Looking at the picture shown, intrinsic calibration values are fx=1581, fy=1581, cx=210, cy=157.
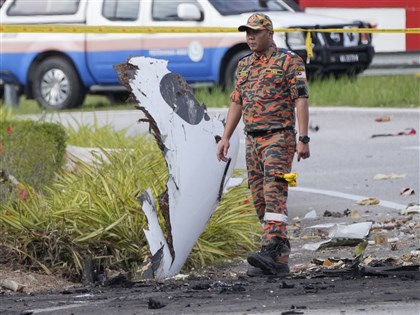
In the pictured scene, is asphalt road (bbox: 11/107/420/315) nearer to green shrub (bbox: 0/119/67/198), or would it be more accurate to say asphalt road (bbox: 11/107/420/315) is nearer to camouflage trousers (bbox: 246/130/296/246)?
camouflage trousers (bbox: 246/130/296/246)

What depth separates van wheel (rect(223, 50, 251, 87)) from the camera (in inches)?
821

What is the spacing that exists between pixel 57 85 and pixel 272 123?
13.5 m

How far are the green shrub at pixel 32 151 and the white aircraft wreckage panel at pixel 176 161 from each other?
241 cm

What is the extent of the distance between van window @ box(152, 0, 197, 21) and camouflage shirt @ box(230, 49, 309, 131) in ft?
39.8

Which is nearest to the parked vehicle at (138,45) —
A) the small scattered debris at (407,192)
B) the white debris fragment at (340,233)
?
the small scattered debris at (407,192)

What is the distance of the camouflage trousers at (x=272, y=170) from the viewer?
9023mm

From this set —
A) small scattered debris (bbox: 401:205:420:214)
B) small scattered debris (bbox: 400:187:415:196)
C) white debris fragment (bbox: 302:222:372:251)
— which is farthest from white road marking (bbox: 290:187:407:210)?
white debris fragment (bbox: 302:222:372:251)

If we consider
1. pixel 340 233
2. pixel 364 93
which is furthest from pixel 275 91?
pixel 364 93

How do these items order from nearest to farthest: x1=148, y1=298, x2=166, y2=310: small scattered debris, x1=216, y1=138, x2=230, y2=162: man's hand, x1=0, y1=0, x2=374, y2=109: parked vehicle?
x1=148, y1=298, x2=166, y2=310: small scattered debris → x1=216, y1=138, x2=230, y2=162: man's hand → x1=0, y1=0, x2=374, y2=109: parked vehicle

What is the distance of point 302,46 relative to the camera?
67.0ft

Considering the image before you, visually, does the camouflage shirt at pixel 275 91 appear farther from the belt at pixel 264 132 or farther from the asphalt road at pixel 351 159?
the asphalt road at pixel 351 159

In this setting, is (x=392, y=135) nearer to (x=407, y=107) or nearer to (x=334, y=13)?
(x=407, y=107)

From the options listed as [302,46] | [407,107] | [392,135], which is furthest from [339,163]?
[302,46]

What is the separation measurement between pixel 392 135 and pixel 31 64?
7.07m
